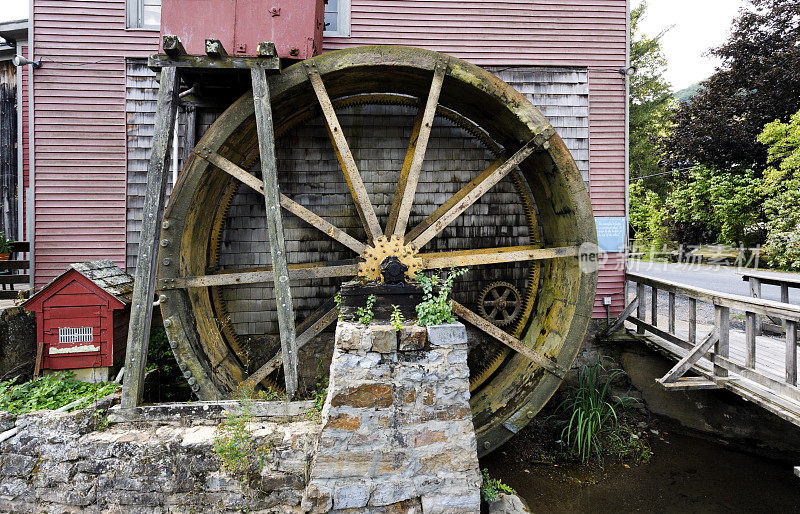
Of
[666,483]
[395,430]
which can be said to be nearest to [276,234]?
[395,430]

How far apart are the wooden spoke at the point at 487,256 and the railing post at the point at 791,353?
169 cm

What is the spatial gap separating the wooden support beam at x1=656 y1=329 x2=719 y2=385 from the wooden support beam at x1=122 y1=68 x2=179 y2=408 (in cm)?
456

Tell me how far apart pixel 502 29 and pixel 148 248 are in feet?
15.5

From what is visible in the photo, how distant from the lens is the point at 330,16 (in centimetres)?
502

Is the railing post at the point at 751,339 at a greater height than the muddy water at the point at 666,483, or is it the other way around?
the railing post at the point at 751,339

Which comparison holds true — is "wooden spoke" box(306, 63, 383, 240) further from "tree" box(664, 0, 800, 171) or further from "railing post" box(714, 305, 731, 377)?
"tree" box(664, 0, 800, 171)

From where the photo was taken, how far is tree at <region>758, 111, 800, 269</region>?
35.3 feet

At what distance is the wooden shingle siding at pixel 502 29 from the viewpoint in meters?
5.02

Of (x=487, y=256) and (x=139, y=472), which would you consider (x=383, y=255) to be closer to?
(x=487, y=256)

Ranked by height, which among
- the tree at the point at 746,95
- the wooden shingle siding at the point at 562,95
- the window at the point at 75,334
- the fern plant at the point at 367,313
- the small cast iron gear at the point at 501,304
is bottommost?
the window at the point at 75,334

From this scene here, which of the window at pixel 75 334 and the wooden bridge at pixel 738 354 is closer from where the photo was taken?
the wooden bridge at pixel 738 354

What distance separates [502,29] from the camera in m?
5.14

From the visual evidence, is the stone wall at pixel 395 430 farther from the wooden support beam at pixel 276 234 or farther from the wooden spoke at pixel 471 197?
the wooden spoke at pixel 471 197

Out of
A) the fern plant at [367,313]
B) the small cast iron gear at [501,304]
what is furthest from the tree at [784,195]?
the fern plant at [367,313]
